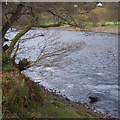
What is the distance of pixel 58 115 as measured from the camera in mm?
9023

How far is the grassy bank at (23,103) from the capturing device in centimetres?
733

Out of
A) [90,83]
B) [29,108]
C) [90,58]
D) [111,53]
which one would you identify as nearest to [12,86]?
[29,108]

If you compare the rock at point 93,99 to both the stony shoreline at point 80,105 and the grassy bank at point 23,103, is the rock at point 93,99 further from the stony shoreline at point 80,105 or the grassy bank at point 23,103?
the grassy bank at point 23,103

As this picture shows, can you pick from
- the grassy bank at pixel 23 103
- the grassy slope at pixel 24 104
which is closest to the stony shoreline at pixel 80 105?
the grassy bank at pixel 23 103

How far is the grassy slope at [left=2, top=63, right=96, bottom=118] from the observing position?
24.0 feet

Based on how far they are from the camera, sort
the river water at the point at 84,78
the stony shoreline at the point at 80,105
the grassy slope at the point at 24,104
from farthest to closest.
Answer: the river water at the point at 84,78, the stony shoreline at the point at 80,105, the grassy slope at the point at 24,104

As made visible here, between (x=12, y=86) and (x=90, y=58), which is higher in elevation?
(x=12, y=86)

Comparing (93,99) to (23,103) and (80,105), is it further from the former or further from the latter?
(23,103)

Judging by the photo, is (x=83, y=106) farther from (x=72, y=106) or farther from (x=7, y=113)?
(x=7, y=113)

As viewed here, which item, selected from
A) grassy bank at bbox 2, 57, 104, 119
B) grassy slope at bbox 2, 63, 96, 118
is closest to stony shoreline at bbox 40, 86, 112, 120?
grassy bank at bbox 2, 57, 104, 119

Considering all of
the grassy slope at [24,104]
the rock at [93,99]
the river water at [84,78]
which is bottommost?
the rock at [93,99]

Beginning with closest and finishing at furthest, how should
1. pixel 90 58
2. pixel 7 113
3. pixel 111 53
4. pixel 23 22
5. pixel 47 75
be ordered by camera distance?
pixel 7 113, pixel 23 22, pixel 47 75, pixel 90 58, pixel 111 53

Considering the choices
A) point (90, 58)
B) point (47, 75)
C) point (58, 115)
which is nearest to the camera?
point (58, 115)

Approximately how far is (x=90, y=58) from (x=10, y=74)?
14224mm
